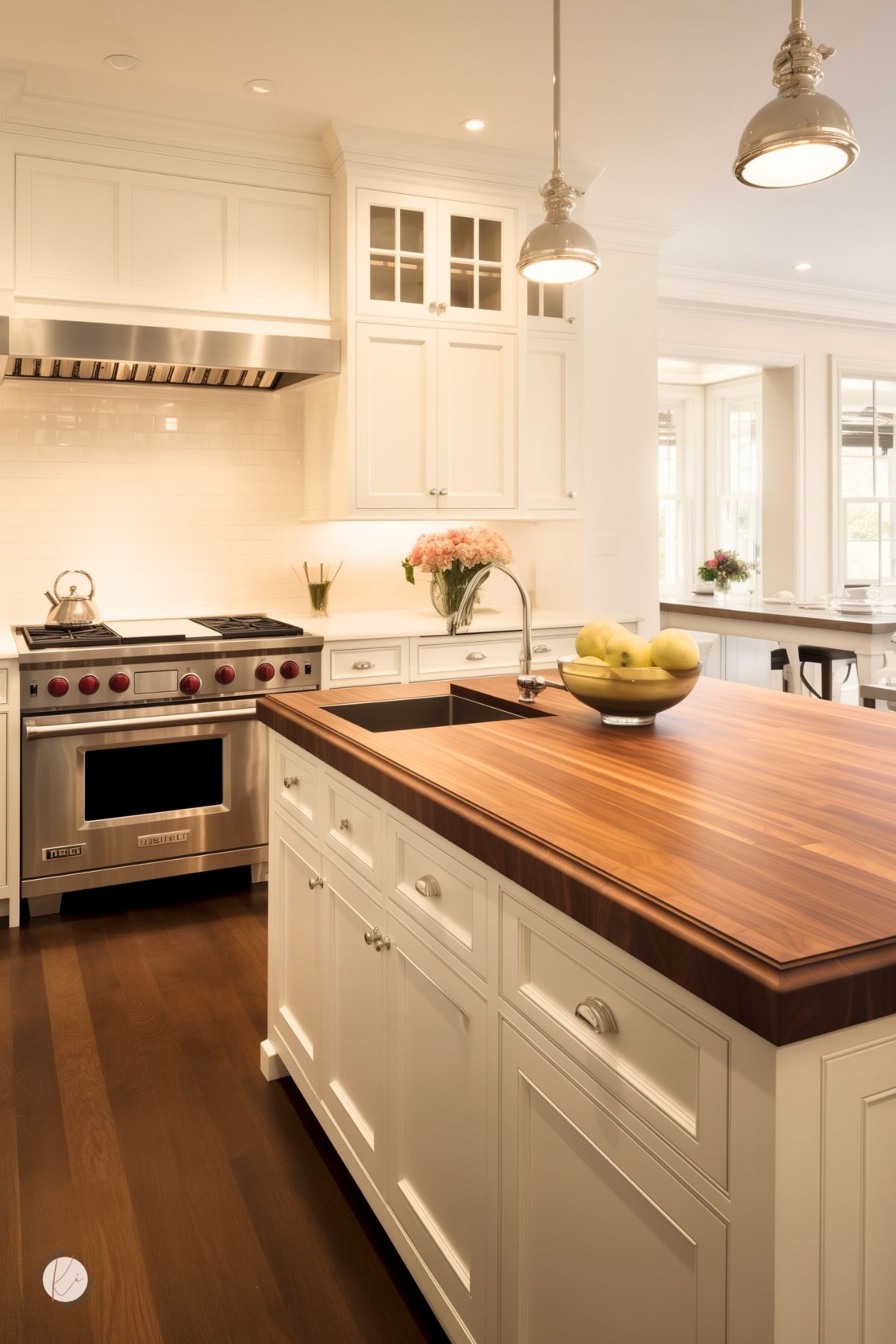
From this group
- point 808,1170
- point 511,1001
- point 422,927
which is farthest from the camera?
point 422,927

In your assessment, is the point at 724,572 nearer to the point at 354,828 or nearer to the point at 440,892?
the point at 354,828

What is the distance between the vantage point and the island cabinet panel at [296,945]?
208cm

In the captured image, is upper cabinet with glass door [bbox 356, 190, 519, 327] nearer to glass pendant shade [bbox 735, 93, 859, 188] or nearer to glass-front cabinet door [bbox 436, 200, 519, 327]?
glass-front cabinet door [bbox 436, 200, 519, 327]

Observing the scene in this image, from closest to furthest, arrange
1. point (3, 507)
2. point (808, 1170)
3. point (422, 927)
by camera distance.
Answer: point (808, 1170) → point (422, 927) → point (3, 507)

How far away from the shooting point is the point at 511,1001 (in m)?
1.30

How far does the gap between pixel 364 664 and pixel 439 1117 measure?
257 cm

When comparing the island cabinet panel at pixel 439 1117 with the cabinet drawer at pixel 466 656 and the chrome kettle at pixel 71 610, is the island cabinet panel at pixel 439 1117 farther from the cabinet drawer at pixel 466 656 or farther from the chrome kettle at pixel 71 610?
the chrome kettle at pixel 71 610

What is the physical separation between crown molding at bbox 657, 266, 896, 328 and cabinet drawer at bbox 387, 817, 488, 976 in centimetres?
512

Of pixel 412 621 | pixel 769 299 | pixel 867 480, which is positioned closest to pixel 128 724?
pixel 412 621

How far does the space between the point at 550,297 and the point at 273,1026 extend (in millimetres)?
3416

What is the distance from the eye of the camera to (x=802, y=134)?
1.74 m

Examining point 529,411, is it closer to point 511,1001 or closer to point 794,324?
point 794,324

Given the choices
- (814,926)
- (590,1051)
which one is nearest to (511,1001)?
(590,1051)

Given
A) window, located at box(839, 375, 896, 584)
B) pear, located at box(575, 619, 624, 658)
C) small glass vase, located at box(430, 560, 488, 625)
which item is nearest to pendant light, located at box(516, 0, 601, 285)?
pear, located at box(575, 619, 624, 658)
